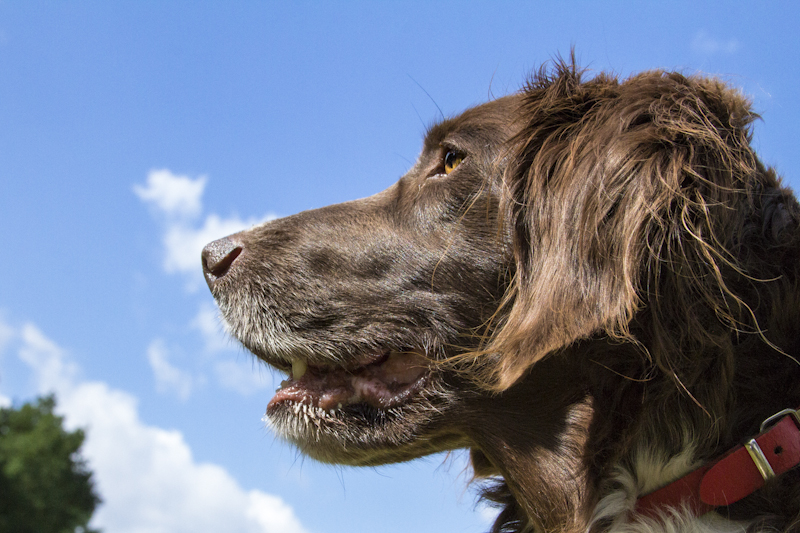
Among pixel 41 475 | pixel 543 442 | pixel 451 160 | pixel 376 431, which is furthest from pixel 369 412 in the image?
pixel 41 475

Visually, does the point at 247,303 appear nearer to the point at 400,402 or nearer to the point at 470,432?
the point at 400,402

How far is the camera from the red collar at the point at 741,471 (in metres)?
1.76

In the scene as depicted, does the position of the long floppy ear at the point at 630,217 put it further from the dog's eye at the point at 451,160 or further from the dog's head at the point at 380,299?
the dog's eye at the point at 451,160

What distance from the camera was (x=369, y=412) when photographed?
2469 mm

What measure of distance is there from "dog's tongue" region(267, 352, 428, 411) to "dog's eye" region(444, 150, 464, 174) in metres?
0.84

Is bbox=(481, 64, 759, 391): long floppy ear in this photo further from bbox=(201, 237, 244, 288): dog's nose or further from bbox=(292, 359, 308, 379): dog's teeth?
bbox=(201, 237, 244, 288): dog's nose

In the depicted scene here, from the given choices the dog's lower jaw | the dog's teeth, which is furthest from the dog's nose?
the dog's lower jaw

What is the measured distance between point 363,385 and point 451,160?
1.05 m

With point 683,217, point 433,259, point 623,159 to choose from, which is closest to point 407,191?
point 433,259

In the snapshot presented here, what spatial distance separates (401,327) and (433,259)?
298 millimetres

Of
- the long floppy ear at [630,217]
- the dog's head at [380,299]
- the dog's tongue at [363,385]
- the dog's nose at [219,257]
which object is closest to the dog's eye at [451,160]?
the dog's head at [380,299]

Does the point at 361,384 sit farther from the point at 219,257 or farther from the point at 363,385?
the point at 219,257

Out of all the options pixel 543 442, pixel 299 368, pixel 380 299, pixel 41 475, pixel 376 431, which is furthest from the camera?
pixel 41 475

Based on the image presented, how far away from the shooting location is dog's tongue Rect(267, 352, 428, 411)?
2492mm
